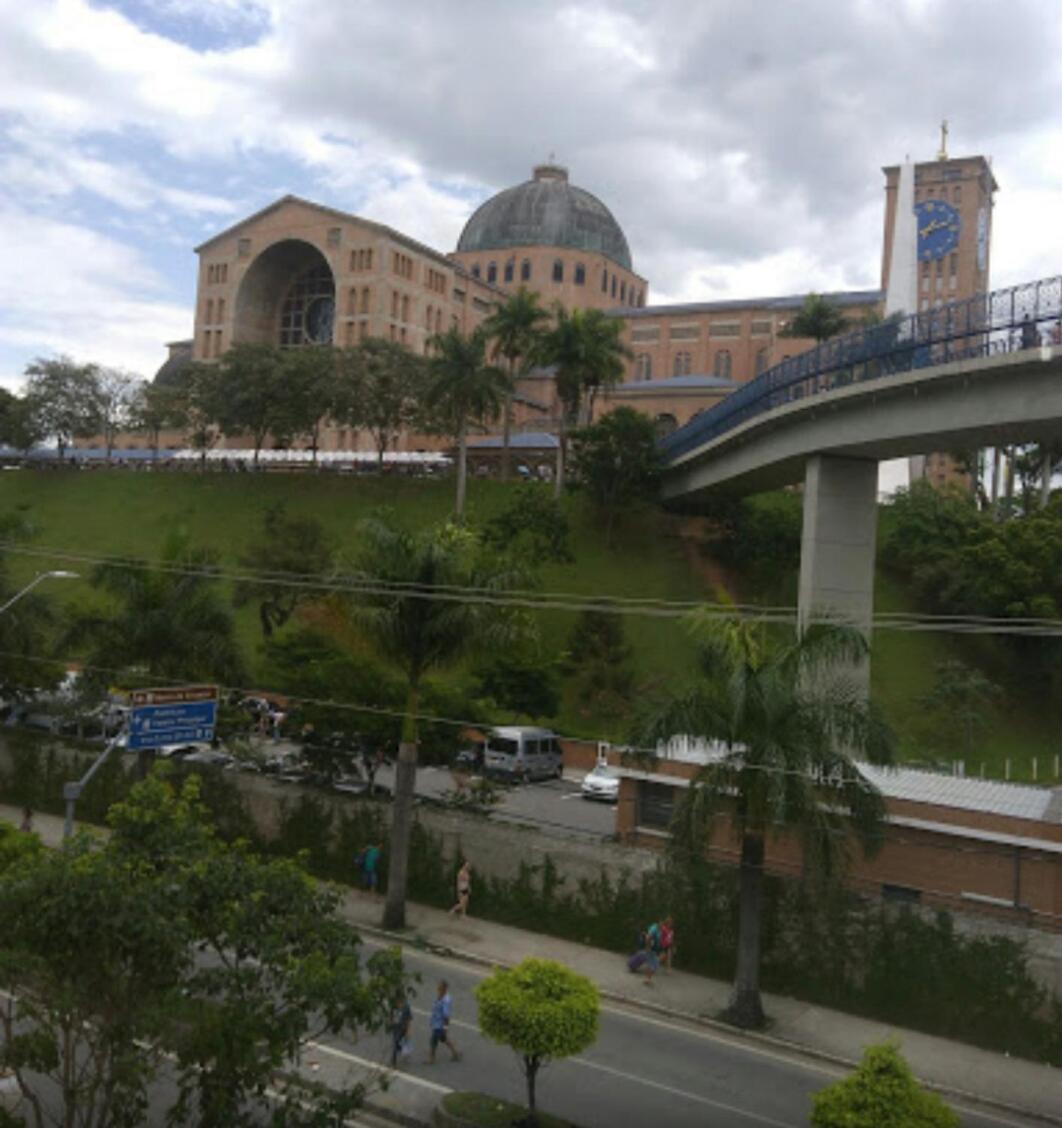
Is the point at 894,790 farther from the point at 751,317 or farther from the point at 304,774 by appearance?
the point at 751,317

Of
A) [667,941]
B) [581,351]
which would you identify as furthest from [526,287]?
[667,941]

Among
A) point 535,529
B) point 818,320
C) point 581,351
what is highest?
point 818,320

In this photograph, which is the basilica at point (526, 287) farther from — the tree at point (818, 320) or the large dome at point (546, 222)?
the tree at point (818, 320)

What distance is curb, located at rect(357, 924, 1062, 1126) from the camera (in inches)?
659

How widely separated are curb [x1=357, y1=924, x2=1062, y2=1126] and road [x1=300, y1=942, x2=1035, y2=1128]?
5.8 inches

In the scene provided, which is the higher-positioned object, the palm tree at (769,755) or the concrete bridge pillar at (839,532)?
the concrete bridge pillar at (839,532)

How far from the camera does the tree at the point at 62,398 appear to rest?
8200cm

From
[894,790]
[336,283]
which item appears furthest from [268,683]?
[336,283]

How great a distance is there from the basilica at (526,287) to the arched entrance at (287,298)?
13cm

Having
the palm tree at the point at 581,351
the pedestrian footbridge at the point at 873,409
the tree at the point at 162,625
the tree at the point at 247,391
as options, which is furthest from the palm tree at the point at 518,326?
the tree at the point at 162,625

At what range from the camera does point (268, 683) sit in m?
32.8

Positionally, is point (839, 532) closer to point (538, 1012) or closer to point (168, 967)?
point (538, 1012)

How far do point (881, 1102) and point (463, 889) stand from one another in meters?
14.2

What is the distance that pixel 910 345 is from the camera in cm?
2828
